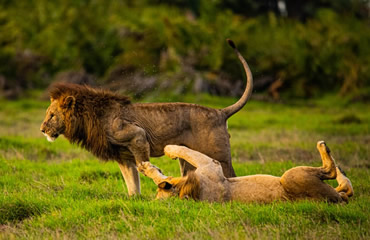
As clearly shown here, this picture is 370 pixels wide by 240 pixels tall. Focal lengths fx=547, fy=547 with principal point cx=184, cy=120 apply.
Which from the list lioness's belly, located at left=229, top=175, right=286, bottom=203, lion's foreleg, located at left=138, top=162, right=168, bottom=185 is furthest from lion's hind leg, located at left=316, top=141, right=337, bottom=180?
lion's foreleg, located at left=138, top=162, right=168, bottom=185

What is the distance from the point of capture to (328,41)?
21.2m

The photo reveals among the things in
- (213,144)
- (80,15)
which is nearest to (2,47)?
(80,15)

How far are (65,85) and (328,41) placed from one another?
52.4ft

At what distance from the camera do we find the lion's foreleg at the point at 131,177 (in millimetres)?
6859

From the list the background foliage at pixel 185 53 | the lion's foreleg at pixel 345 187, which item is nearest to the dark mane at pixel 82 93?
the lion's foreleg at pixel 345 187

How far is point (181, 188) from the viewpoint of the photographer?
19.0 ft

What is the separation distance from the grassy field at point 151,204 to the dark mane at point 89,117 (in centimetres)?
54

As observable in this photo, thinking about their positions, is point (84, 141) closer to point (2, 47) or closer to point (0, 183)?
point (0, 183)

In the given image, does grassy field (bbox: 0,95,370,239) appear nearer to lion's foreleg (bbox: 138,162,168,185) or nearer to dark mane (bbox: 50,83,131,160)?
lion's foreleg (bbox: 138,162,168,185)

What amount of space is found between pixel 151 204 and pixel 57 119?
6.70 feet

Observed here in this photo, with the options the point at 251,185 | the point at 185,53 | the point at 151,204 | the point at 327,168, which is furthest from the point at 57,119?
the point at 185,53

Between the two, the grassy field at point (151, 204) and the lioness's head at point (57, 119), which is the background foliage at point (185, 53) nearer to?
the grassy field at point (151, 204)

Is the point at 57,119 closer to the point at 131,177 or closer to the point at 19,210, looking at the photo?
the point at 131,177

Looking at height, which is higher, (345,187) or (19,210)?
(19,210)
